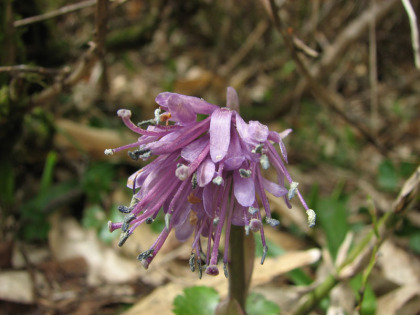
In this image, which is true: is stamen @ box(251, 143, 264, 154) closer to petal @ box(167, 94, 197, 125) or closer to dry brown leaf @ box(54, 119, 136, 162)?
petal @ box(167, 94, 197, 125)

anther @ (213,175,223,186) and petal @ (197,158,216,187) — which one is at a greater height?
petal @ (197,158,216,187)

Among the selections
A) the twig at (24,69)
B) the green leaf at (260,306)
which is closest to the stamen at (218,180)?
the green leaf at (260,306)

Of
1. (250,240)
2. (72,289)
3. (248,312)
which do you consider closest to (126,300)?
(72,289)

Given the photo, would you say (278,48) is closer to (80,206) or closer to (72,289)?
(80,206)

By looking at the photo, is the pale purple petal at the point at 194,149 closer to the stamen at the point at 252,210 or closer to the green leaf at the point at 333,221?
the stamen at the point at 252,210

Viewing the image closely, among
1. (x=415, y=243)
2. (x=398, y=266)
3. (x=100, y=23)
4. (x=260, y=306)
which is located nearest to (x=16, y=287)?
(x=260, y=306)

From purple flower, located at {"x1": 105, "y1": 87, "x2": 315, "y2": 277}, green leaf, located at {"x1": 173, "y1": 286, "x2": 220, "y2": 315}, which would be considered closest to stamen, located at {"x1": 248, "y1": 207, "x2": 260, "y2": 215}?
purple flower, located at {"x1": 105, "y1": 87, "x2": 315, "y2": 277}
